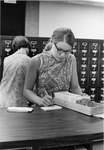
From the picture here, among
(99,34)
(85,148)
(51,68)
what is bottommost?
(85,148)

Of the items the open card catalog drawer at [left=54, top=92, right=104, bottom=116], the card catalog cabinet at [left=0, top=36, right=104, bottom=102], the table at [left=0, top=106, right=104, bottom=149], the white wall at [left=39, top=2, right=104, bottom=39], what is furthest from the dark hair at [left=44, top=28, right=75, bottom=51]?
the white wall at [left=39, top=2, right=104, bottom=39]

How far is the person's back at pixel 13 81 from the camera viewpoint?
10.7 ft

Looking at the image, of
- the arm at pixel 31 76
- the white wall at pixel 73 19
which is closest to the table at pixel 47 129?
the arm at pixel 31 76

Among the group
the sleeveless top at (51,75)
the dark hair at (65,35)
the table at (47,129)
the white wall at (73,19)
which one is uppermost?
the white wall at (73,19)

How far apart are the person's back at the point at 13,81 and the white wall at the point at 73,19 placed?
7.92 ft

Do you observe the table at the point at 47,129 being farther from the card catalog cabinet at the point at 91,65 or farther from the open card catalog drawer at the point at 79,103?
the card catalog cabinet at the point at 91,65

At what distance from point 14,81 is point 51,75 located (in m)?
0.92

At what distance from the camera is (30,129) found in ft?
5.25

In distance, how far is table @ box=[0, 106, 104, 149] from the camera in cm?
143

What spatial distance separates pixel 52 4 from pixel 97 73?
5.73ft

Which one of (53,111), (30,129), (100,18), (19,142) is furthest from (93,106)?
(100,18)

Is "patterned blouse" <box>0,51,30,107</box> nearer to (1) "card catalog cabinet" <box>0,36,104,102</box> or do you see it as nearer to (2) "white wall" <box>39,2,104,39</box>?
(1) "card catalog cabinet" <box>0,36,104,102</box>

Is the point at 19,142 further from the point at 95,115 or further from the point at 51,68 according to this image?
the point at 51,68

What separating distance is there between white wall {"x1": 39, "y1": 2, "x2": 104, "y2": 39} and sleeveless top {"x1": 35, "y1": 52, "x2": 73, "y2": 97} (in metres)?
3.14
